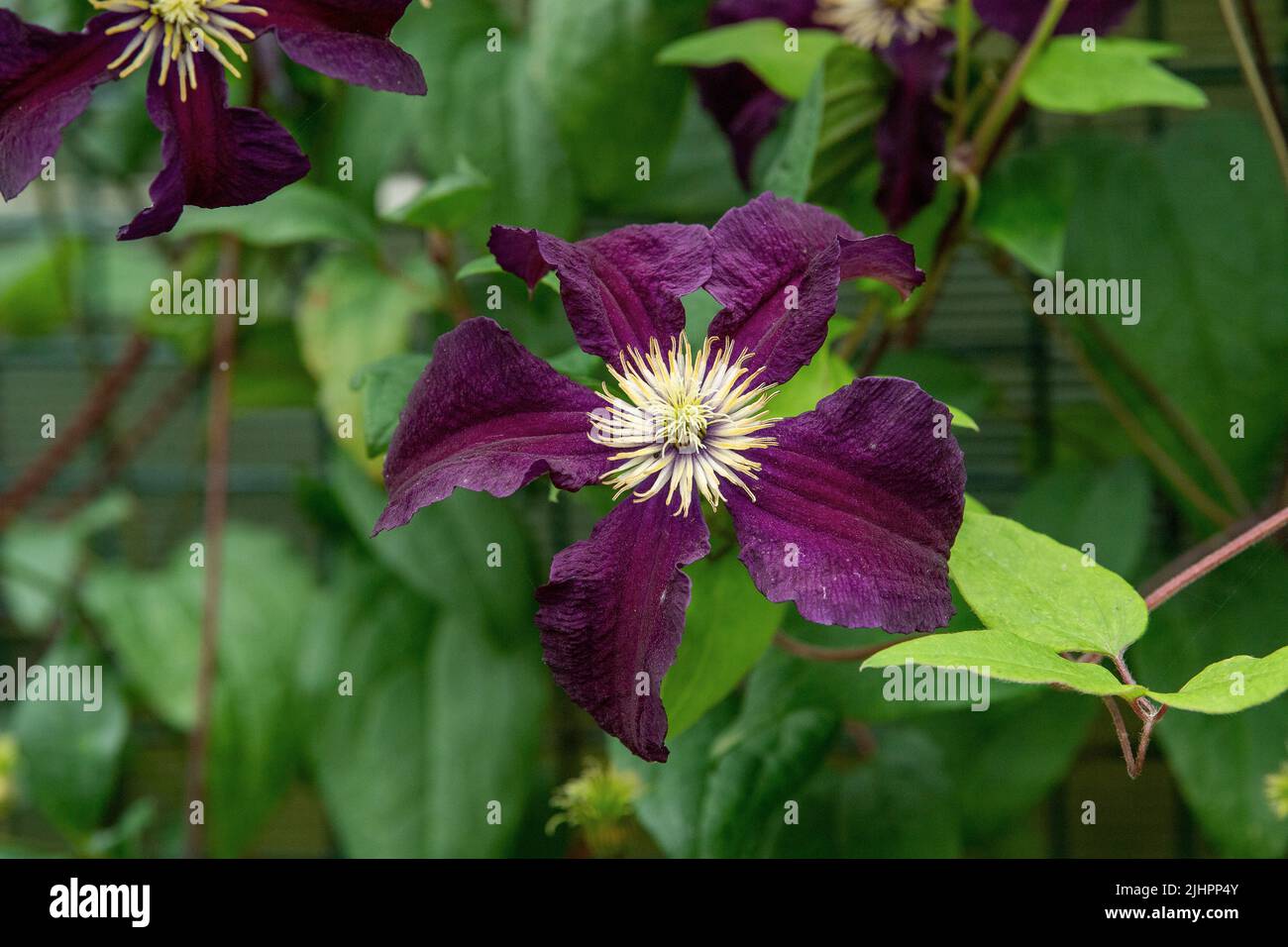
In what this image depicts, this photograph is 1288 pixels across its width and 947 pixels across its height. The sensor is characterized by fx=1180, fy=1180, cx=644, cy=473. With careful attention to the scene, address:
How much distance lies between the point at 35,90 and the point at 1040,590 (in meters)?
0.38

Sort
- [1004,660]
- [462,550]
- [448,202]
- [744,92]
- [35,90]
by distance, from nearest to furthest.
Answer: [1004,660]
[35,90]
[448,202]
[744,92]
[462,550]

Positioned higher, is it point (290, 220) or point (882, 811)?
point (290, 220)

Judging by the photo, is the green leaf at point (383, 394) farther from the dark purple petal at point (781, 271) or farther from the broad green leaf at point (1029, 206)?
the broad green leaf at point (1029, 206)

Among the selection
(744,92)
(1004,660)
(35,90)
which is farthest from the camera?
(744,92)

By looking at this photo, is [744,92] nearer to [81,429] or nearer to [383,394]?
[383,394]

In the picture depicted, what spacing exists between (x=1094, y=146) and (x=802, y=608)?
19.5 inches

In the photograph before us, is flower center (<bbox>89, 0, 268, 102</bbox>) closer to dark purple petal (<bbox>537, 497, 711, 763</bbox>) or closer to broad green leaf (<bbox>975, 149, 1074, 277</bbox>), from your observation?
dark purple petal (<bbox>537, 497, 711, 763</bbox>)

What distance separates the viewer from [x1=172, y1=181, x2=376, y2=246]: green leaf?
624 mm

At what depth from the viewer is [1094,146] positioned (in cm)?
71

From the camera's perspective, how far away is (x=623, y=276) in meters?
0.40

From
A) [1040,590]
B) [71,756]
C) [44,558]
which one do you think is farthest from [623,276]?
[44,558]

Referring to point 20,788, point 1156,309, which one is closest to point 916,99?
point 1156,309

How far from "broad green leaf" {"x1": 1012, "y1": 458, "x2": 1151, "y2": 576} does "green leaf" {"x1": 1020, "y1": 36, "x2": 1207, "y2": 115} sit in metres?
0.23

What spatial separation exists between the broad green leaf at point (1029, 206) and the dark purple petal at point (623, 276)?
0.71 feet
